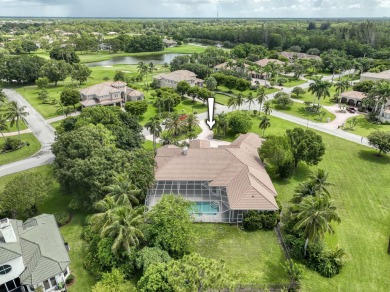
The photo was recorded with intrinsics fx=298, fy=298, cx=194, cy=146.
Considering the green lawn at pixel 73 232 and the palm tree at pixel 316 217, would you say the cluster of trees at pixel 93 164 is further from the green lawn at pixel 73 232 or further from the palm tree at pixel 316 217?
the palm tree at pixel 316 217

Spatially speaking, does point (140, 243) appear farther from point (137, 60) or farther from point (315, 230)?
point (137, 60)

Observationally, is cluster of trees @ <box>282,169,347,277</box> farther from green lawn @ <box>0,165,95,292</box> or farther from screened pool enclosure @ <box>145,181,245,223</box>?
green lawn @ <box>0,165,95,292</box>

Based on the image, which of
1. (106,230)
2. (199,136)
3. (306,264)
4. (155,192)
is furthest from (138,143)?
(306,264)

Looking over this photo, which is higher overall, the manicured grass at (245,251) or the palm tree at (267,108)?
the palm tree at (267,108)

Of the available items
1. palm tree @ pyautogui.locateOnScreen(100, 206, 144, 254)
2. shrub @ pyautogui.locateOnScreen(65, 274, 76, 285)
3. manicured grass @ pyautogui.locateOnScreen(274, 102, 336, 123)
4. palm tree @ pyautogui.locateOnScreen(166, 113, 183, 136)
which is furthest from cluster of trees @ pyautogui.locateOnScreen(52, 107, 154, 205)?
manicured grass @ pyautogui.locateOnScreen(274, 102, 336, 123)

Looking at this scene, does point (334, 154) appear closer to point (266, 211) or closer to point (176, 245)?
point (266, 211)

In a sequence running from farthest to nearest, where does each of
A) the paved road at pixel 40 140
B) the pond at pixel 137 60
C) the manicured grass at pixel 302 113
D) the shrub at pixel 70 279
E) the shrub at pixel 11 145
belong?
the pond at pixel 137 60
the manicured grass at pixel 302 113
the shrub at pixel 11 145
the paved road at pixel 40 140
the shrub at pixel 70 279

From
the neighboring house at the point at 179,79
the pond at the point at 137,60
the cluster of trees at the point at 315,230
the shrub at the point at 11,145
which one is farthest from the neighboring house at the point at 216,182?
the pond at the point at 137,60
